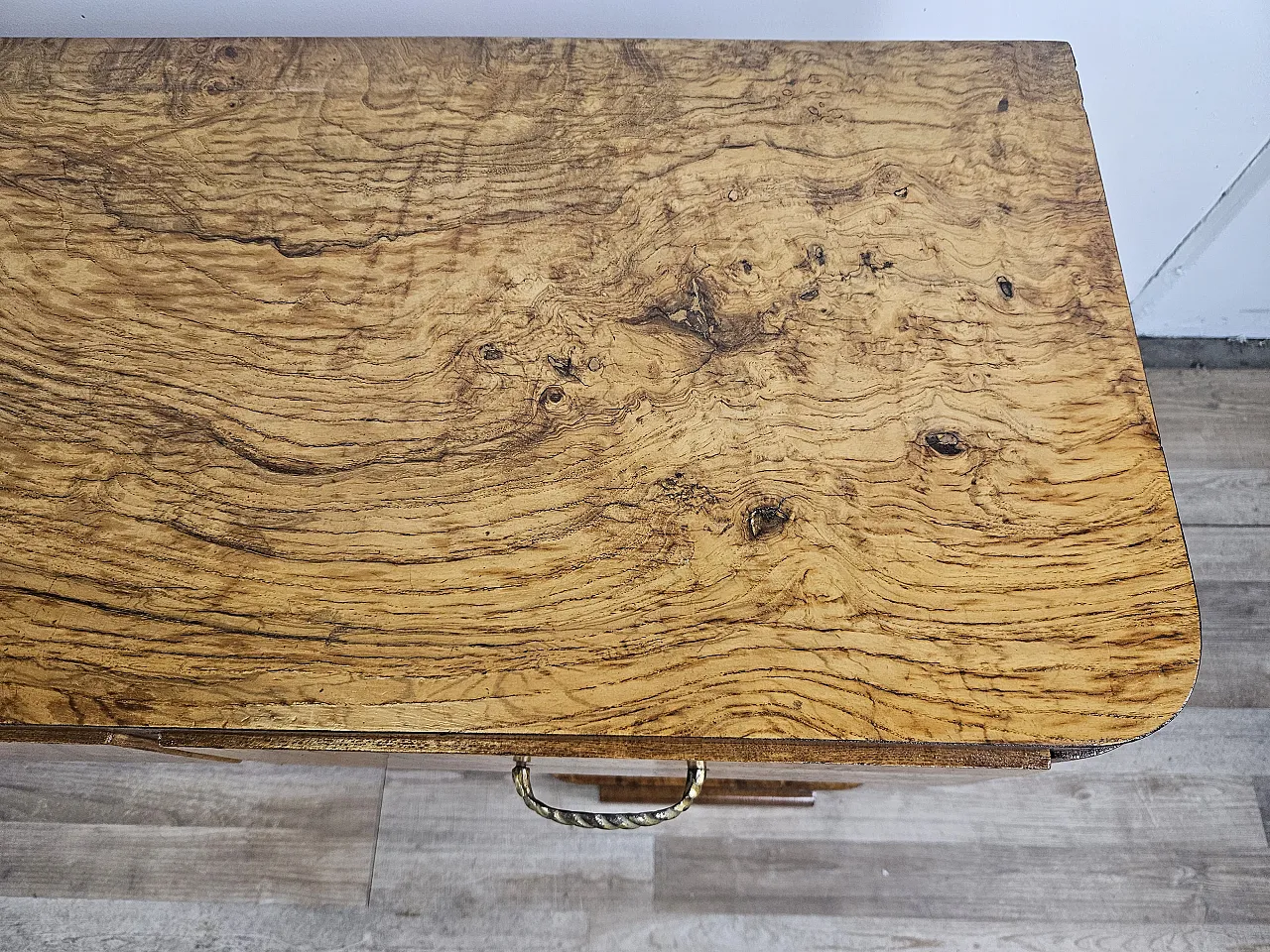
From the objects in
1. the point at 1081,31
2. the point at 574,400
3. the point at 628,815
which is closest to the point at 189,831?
the point at 628,815

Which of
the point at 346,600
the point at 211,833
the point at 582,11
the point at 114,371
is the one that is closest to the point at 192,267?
the point at 114,371

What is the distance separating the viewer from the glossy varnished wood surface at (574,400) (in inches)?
17.6

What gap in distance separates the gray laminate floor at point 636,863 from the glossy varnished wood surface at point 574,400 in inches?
22.9

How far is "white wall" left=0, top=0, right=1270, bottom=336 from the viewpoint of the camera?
0.69 meters

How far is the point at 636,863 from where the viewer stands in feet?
3.12

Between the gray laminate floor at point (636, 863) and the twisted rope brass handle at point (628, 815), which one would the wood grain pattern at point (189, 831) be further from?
the twisted rope brass handle at point (628, 815)

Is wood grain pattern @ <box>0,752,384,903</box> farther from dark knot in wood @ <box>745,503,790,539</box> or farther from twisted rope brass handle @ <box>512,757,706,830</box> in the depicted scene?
dark knot in wood @ <box>745,503,790,539</box>

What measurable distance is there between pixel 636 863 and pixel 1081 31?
3.09 feet

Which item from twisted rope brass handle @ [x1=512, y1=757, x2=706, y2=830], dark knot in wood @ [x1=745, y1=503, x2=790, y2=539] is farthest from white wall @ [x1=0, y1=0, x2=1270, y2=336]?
twisted rope brass handle @ [x1=512, y1=757, x2=706, y2=830]

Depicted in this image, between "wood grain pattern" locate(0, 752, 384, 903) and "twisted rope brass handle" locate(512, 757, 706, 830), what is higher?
"twisted rope brass handle" locate(512, 757, 706, 830)

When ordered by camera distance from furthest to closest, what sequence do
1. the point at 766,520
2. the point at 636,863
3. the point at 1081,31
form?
the point at 636,863 < the point at 1081,31 < the point at 766,520

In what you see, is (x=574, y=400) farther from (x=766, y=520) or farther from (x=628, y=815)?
(x=628, y=815)

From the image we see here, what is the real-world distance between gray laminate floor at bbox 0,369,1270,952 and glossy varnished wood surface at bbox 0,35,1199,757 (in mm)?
582

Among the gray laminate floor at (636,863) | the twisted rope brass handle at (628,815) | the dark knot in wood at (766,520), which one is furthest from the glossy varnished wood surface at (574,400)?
the gray laminate floor at (636,863)
